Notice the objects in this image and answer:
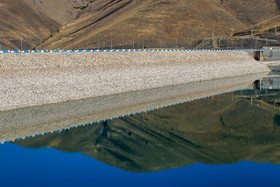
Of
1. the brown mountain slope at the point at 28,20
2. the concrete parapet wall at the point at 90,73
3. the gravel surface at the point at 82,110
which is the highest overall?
the brown mountain slope at the point at 28,20

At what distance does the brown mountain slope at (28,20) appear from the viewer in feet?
410

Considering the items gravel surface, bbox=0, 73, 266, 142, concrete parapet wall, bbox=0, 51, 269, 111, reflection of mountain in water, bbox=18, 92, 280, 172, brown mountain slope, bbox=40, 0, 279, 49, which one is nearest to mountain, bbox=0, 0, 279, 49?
brown mountain slope, bbox=40, 0, 279, 49

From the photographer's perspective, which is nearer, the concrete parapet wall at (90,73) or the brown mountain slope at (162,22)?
the concrete parapet wall at (90,73)

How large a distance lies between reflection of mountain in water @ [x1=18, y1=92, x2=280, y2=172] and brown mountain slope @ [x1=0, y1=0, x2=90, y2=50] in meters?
88.8

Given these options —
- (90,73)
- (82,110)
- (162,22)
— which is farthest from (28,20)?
(82,110)

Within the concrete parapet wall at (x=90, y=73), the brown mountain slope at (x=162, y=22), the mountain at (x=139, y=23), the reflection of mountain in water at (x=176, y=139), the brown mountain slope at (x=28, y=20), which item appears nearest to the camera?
the reflection of mountain in water at (x=176, y=139)

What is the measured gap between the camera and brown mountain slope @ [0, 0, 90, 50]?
125m

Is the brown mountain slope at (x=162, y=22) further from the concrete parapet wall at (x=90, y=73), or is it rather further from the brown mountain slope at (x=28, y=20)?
the concrete parapet wall at (x=90, y=73)

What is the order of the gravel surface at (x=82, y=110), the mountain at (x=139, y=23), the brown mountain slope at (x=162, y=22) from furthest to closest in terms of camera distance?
the mountain at (x=139, y=23)
the brown mountain slope at (x=162, y=22)
the gravel surface at (x=82, y=110)

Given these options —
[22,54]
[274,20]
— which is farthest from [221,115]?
[274,20]

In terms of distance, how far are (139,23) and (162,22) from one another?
7.52 metres

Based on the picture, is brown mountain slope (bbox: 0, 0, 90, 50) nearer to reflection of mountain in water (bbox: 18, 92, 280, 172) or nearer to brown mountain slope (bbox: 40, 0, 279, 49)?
brown mountain slope (bbox: 40, 0, 279, 49)

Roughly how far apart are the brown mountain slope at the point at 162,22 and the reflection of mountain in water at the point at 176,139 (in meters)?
77.0

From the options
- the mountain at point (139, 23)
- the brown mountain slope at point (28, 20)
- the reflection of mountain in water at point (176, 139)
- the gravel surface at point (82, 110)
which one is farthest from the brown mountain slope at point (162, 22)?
the reflection of mountain in water at point (176, 139)
